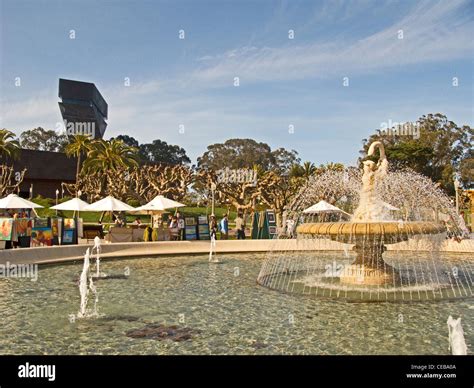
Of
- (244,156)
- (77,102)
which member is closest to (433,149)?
(244,156)

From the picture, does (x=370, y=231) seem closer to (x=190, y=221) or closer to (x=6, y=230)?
(x=6, y=230)

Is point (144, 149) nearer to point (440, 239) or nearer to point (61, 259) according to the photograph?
point (61, 259)

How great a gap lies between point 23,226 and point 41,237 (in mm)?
930

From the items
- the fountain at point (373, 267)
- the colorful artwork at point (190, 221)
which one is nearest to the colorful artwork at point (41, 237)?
the colorful artwork at point (190, 221)

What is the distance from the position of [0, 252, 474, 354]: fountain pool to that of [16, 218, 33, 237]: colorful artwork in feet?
20.7

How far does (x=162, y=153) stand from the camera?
105438 millimetres

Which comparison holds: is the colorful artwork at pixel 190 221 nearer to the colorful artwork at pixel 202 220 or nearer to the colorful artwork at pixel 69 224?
the colorful artwork at pixel 202 220

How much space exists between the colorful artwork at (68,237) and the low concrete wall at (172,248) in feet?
7.51

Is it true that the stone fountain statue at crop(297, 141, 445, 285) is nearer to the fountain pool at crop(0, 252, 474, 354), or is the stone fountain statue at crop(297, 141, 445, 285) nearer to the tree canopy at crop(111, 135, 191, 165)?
the fountain pool at crop(0, 252, 474, 354)

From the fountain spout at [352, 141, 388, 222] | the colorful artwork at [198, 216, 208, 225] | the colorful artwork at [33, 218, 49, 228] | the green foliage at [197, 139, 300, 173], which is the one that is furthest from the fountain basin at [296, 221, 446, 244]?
the green foliage at [197, 139, 300, 173]

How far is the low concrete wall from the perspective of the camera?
1516 centimetres

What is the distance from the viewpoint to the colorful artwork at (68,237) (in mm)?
19266
